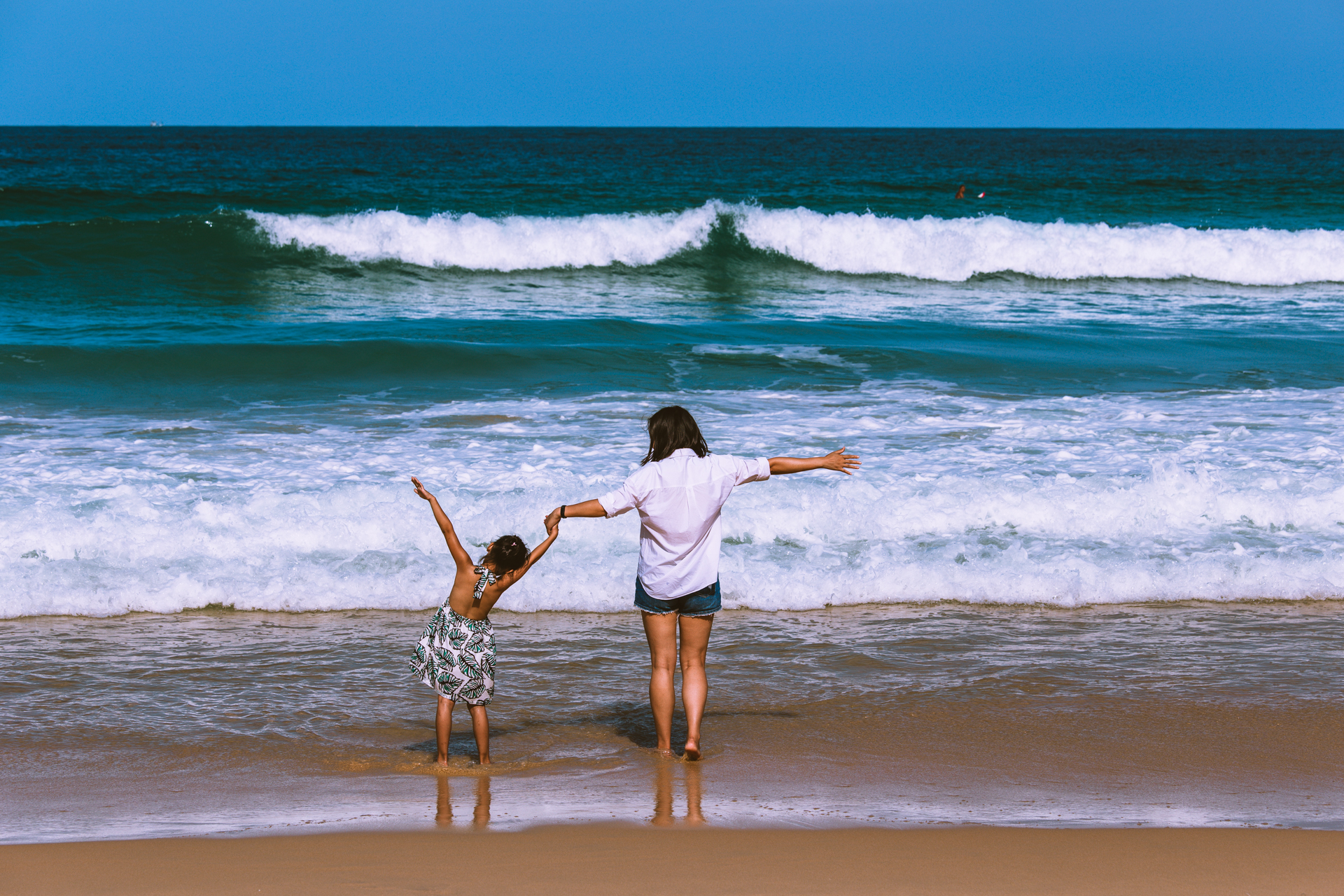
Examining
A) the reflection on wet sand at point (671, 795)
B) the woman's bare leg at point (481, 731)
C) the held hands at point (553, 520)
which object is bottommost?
the reflection on wet sand at point (671, 795)

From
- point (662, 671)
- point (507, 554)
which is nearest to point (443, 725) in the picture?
point (507, 554)

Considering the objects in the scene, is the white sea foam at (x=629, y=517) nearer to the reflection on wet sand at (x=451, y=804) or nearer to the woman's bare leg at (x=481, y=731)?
the woman's bare leg at (x=481, y=731)

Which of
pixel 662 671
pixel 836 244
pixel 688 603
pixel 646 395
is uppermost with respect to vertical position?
pixel 836 244

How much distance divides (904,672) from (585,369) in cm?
725

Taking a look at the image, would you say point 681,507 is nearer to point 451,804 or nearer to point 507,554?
point 507,554

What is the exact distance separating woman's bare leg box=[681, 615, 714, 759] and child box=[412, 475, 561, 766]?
2.28 feet

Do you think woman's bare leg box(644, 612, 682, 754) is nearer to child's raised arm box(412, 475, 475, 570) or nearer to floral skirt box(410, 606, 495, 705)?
floral skirt box(410, 606, 495, 705)

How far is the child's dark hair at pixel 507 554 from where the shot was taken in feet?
13.8

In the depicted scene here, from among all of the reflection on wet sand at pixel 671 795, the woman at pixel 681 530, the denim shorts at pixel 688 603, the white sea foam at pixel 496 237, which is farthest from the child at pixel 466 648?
the white sea foam at pixel 496 237

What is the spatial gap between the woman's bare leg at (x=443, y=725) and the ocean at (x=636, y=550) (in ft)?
0.27

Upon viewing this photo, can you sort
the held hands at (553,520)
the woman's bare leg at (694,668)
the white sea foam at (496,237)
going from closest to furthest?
the held hands at (553,520) < the woman's bare leg at (694,668) < the white sea foam at (496,237)

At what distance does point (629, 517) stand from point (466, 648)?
3158mm

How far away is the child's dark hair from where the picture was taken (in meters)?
4.19

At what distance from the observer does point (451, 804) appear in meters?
3.94
